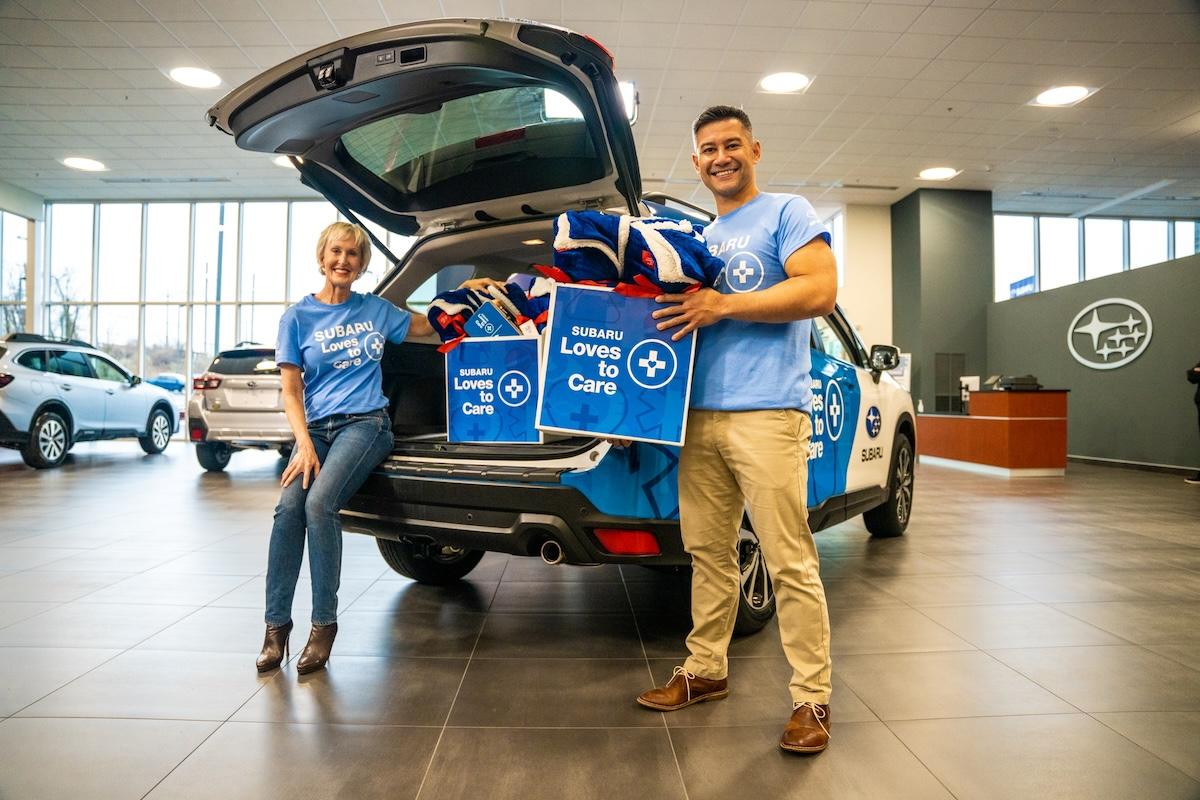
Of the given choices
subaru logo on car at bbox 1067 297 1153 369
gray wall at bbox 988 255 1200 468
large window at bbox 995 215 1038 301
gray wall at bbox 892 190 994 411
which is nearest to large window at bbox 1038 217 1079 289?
large window at bbox 995 215 1038 301

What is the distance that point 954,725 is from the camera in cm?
202

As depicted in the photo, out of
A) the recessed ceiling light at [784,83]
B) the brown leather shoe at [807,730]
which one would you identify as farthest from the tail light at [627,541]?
the recessed ceiling light at [784,83]

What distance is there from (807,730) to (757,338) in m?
1.00

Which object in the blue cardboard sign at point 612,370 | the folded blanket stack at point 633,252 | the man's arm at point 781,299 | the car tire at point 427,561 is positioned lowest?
the car tire at point 427,561

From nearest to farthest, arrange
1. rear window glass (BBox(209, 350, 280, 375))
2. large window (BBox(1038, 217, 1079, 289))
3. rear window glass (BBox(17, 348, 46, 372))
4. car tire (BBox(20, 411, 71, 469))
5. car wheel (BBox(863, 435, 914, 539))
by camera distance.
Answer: car wheel (BBox(863, 435, 914, 539)) → rear window glass (BBox(209, 350, 280, 375)) → rear window glass (BBox(17, 348, 46, 372)) → car tire (BBox(20, 411, 71, 469)) → large window (BBox(1038, 217, 1079, 289))

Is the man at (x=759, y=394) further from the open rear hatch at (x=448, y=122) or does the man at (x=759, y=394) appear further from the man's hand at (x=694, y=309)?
the open rear hatch at (x=448, y=122)

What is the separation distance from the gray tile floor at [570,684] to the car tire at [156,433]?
7.14 metres

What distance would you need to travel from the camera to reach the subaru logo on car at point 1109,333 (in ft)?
33.8

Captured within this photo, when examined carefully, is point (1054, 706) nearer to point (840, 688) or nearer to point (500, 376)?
point (840, 688)

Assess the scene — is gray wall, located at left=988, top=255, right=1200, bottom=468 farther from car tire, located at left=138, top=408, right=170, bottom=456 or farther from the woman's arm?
car tire, located at left=138, top=408, right=170, bottom=456

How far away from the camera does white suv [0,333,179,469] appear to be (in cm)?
806

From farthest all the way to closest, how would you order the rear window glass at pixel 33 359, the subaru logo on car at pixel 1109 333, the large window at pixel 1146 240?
the large window at pixel 1146 240, the subaru logo on car at pixel 1109 333, the rear window glass at pixel 33 359

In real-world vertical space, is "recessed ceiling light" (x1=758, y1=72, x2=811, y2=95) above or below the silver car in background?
above

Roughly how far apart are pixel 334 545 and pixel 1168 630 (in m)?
3.10
